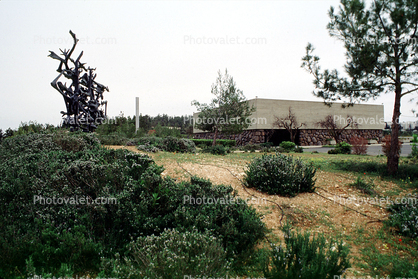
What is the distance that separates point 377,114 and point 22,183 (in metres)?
35.5

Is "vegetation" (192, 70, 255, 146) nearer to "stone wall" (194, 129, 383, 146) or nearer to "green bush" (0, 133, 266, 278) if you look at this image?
"stone wall" (194, 129, 383, 146)

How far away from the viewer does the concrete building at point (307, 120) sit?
25.1 meters

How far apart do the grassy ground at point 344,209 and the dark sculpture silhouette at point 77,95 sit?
17.2 ft

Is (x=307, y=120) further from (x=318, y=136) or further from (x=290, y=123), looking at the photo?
(x=290, y=123)

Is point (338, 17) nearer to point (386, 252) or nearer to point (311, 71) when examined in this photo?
point (311, 71)

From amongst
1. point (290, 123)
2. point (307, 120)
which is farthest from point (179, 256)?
point (307, 120)

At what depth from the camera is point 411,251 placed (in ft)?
10.9

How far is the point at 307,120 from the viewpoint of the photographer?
2702cm

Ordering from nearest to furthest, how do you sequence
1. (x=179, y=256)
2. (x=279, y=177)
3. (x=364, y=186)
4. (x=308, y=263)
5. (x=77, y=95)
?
(x=179, y=256), (x=308, y=263), (x=279, y=177), (x=364, y=186), (x=77, y=95)

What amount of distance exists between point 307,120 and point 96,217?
2670 cm

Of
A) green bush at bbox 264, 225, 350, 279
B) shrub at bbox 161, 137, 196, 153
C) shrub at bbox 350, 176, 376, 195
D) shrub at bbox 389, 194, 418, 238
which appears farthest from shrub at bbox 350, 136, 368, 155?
green bush at bbox 264, 225, 350, 279

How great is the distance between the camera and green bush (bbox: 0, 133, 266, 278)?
2713mm

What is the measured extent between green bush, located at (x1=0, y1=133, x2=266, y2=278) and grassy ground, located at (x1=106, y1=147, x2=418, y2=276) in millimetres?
925

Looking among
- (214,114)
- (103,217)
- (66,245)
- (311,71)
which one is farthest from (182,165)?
(214,114)
